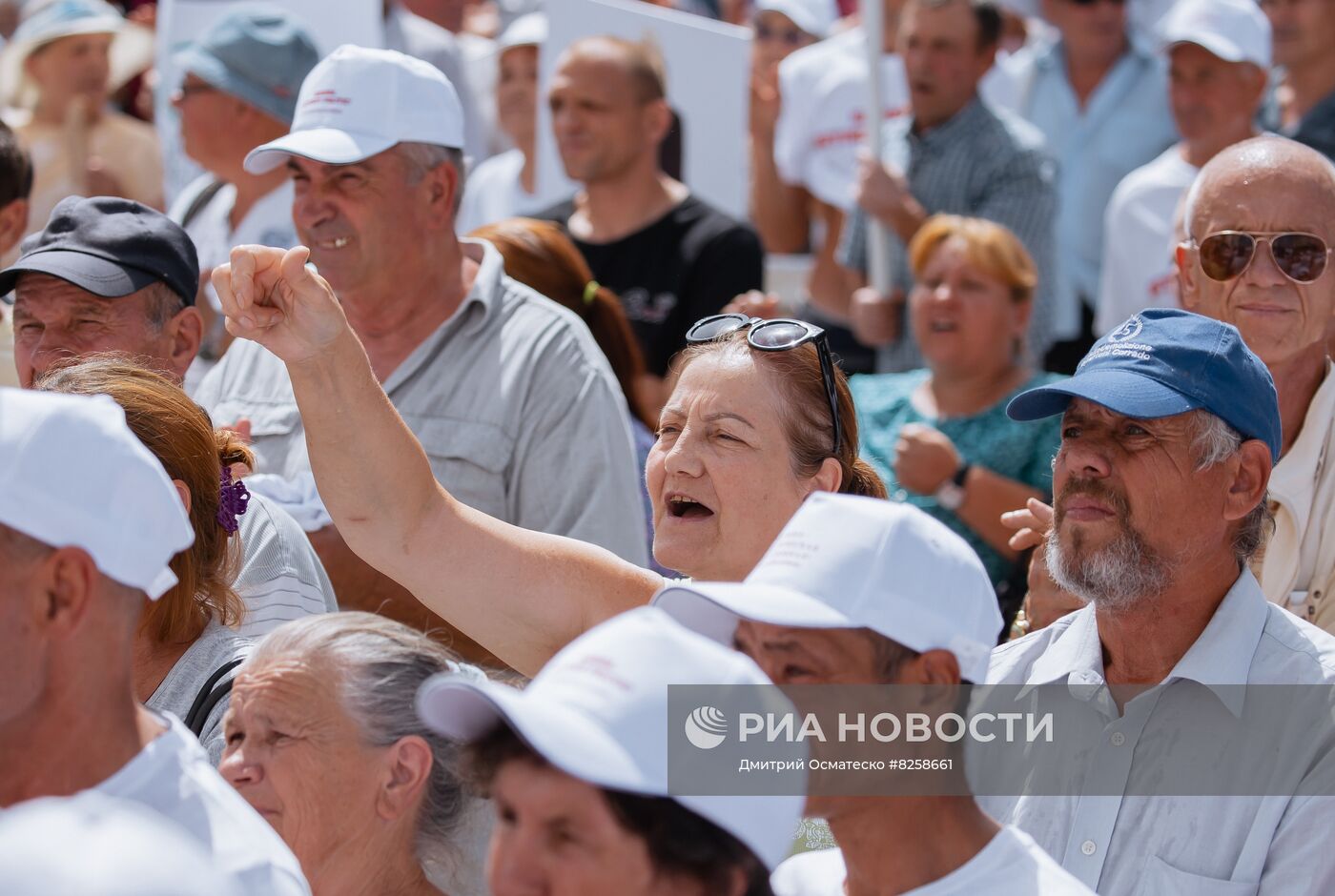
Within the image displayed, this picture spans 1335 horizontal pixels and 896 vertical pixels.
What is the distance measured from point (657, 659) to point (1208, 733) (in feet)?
4.46

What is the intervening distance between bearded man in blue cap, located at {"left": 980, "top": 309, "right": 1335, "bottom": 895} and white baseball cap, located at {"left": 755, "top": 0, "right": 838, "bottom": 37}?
17.1 ft

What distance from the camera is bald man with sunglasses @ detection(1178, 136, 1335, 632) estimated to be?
359 centimetres

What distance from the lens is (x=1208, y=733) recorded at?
2.96 m

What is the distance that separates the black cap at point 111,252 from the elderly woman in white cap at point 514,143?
2.52m

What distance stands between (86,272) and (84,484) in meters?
1.88

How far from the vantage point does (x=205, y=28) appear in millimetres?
6547

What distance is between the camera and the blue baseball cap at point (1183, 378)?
121 inches

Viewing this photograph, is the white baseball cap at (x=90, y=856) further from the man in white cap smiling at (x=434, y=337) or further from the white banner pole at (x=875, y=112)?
the white banner pole at (x=875, y=112)

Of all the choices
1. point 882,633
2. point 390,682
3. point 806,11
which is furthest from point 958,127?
point 882,633

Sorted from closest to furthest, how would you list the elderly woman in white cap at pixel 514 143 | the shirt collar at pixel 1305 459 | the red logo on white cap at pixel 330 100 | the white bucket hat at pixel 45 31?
1. the shirt collar at pixel 1305 459
2. the red logo on white cap at pixel 330 100
3. the elderly woman in white cap at pixel 514 143
4. the white bucket hat at pixel 45 31

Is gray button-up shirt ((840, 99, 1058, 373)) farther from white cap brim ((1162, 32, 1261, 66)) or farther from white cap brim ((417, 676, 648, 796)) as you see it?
white cap brim ((417, 676, 648, 796))

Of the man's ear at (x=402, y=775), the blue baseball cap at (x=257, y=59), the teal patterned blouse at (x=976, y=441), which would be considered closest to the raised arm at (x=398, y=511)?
the man's ear at (x=402, y=775)

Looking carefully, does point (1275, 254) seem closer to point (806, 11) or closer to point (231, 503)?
point (231, 503)

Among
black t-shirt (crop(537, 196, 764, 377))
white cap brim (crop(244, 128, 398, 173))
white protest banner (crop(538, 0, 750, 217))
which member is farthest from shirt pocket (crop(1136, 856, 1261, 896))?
white protest banner (crop(538, 0, 750, 217))
